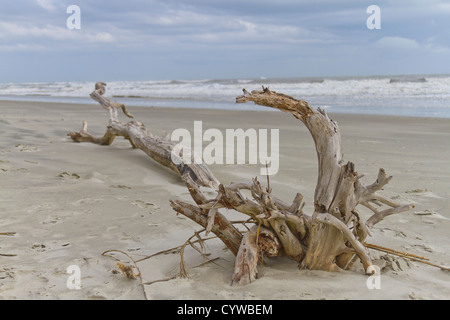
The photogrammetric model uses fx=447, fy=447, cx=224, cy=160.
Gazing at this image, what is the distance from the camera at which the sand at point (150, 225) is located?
2697mm

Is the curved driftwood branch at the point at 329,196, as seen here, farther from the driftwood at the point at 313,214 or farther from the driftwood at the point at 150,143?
the driftwood at the point at 150,143

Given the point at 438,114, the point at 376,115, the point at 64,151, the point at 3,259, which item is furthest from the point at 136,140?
the point at 438,114

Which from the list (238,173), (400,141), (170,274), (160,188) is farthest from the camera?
(400,141)

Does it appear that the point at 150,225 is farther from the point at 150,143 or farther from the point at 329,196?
the point at 150,143

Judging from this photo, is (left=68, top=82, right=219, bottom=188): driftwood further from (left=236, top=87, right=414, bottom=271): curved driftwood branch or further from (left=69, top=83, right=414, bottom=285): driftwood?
(left=236, top=87, right=414, bottom=271): curved driftwood branch

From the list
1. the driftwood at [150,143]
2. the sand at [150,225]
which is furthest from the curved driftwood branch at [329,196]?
the driftwood at [150,143]

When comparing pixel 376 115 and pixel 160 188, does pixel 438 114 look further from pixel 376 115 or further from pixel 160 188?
pixel 160 188

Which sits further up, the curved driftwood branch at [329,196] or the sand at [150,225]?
the curved driftwood branch at [329,196]

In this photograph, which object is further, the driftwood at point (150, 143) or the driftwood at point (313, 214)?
the driftwood at point (150, 143)

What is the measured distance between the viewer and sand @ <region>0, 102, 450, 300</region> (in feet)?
8.85

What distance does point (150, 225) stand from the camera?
13.4ft

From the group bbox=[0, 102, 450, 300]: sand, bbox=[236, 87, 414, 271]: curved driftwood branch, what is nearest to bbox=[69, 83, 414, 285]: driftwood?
bbox=[236, 87, 414, 271]: curved driftwood branch

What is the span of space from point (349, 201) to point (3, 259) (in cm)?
244

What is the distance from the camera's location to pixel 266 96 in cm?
282
